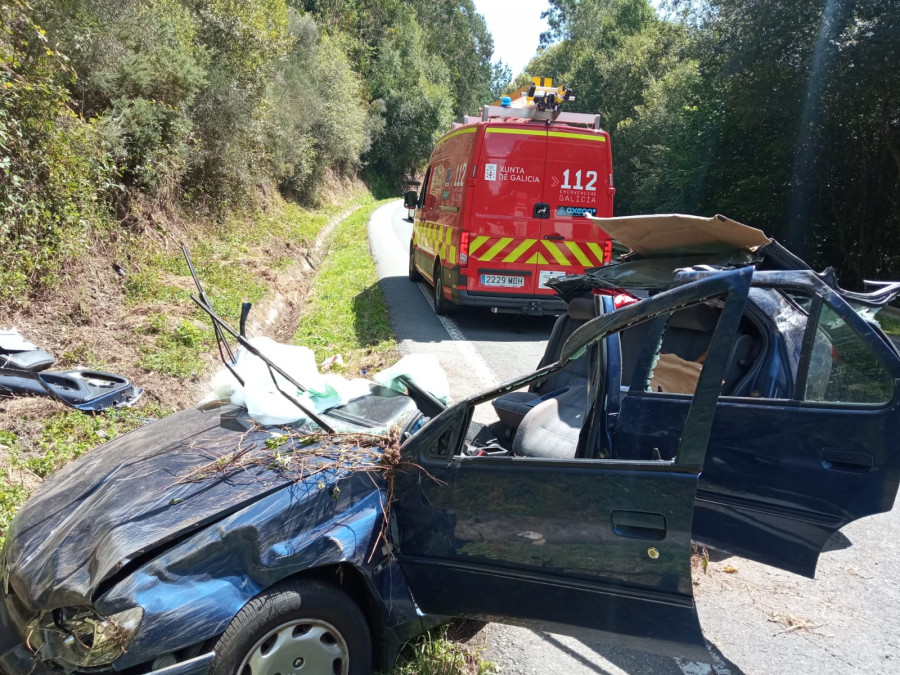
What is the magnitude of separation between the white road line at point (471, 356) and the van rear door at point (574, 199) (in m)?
1.31

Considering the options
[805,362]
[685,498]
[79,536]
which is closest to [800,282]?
[805,362]

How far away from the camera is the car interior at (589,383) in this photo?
10.2 ft

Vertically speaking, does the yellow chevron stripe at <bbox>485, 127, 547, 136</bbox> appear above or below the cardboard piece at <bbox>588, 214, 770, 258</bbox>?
above

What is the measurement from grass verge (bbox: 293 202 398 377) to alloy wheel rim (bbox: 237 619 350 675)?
229cm

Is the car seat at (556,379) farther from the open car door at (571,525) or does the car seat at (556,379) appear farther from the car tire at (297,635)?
the car tire at (297,635)

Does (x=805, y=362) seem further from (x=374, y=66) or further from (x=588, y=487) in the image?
(x=374, y=66)

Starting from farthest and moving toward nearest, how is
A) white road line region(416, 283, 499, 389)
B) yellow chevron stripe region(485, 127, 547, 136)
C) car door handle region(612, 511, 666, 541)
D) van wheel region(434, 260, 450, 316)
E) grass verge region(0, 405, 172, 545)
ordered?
van wheel region(434, 260, 450, 316) < yellow chevron stripe region(485, 127, 547, 136) < white road line region(416, 283, 499, 389) < grass verge region(0, 405, 172, 545) < car door handle region(612, 511, 666, 541)

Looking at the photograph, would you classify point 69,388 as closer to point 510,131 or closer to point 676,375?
point 676,375

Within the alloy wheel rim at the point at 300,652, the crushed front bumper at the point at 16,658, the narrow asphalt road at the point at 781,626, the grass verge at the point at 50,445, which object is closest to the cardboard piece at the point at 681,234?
the narrow asphalt road at the point at 781,626

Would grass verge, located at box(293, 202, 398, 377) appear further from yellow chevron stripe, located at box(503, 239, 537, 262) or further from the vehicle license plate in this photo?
yellow chevron stripe, located at box(503, 239, 537, 262)

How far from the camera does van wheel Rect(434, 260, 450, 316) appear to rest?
9.57 metres

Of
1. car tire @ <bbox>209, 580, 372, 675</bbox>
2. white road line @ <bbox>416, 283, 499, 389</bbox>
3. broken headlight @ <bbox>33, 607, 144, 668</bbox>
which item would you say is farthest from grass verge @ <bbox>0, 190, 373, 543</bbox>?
white road line @ <bbox>416, 283, 499, 389</bbox>

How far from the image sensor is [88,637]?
1.90m

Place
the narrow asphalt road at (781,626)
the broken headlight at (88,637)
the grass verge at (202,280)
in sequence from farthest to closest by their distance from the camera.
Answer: the grass verge at (202,280) → the narrow asphalt road at (781,626) → the broken headlight at (88,637)
